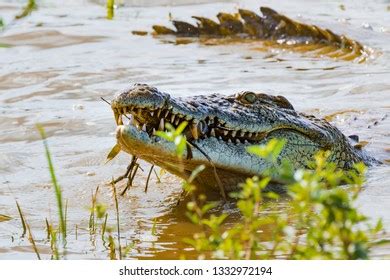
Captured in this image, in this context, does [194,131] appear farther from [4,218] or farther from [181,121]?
[4,218]

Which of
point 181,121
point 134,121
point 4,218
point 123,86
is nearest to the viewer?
point 134,121

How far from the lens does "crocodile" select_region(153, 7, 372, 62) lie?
12.2 meters

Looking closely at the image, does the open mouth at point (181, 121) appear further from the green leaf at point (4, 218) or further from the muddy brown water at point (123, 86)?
the green leaf at point (4, 218)

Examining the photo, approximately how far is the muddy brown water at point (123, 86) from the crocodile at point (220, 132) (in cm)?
28

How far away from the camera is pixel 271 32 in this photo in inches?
512

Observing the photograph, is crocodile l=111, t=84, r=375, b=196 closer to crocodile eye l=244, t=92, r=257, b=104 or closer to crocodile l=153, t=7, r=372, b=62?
crocodile eye l=244, t=92, r=257, b=104

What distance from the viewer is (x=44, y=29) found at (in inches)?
526

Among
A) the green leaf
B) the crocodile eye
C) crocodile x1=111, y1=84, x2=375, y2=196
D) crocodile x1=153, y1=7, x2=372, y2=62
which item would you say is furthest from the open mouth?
crocodile x1=153, y1=7, x2=372, y2=62

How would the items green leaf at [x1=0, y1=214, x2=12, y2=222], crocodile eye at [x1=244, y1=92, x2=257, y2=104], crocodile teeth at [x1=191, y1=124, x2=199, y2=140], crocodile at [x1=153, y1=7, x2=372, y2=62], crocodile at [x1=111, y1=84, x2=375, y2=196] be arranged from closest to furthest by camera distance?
crocodile at [x1=111, y1=84, x2=375, y2=196] → crocodile teeth at [x1=191, y1=124, x2=199, y2=140] → green leaf at [x1=0, y1=214, x2=12, y2=222] → crocodile eye at [x1=244, y1=92, x2=257, y2=104] → crocodile at [x1=153, y1=7, x2=372, y2=62]

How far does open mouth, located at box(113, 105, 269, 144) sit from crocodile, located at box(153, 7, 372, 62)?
6056mm

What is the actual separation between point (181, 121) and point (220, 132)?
363 mm

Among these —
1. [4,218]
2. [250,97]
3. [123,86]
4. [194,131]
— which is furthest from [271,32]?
[4,218]

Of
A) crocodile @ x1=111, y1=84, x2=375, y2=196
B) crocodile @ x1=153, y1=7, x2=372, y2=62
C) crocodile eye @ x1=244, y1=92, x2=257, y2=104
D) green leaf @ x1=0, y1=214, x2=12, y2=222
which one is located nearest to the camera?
crocodile @ x1=111, y1=84, x2=375, y2=196
